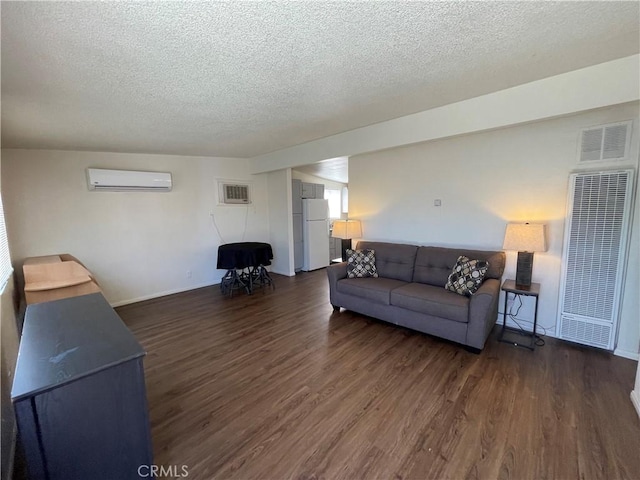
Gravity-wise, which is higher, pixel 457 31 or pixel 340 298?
pixel 457 31

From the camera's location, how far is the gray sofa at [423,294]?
100 inches

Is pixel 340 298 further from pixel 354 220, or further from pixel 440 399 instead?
pixel 440 399

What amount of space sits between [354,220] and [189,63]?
119 inches

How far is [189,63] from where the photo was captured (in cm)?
176

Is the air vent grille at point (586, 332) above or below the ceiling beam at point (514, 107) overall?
below

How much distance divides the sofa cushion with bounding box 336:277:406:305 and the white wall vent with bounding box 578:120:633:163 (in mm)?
2144

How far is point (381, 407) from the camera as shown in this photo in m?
1.93

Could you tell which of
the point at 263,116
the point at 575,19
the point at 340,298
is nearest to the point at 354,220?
the point at 340,298

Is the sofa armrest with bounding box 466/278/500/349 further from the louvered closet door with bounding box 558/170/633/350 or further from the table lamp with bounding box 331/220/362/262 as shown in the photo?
the table lamp with bounding box 331/220/362/262

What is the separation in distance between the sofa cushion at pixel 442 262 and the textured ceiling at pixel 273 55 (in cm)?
161

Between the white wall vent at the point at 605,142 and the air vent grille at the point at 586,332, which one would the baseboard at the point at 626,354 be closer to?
the air vent grille at the point at 586,332

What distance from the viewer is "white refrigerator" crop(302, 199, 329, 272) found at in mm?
5918

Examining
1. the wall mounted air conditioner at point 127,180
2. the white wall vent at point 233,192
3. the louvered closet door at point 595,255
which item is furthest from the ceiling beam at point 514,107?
the wall mounted air conditioner at point 127,180
